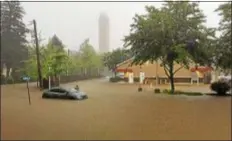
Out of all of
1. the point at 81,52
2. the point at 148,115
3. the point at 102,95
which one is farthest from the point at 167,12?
the point at 148,115

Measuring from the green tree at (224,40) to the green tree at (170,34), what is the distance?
2.03m

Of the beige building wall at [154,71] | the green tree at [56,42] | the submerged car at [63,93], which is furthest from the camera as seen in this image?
the beige building wall at [154,71]

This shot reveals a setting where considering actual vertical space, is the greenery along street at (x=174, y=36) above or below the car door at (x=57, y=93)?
above

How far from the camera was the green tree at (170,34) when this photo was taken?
24641 millimetres

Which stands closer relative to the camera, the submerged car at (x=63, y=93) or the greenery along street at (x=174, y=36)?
the submerged car at (x=63, y=93)

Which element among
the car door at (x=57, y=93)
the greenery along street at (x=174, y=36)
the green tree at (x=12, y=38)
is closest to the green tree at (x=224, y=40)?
the greenery along street at (x=174, y=36)

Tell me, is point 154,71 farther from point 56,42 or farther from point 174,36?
point 56,42

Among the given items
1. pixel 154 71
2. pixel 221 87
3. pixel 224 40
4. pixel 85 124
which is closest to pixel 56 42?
pixel 85 124

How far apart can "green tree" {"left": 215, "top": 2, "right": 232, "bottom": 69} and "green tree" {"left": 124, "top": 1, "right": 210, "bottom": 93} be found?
6.65 feet

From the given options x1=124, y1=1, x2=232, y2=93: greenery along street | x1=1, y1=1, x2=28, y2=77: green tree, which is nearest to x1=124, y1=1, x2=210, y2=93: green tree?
x1=124, y1=1, x2=232, y2=93: greenery along street

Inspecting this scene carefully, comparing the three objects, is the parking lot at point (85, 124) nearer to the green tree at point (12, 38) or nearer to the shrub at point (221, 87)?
the green tree at point (12, 38)

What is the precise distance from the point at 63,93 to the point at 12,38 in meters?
4.85

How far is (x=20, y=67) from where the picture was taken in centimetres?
680

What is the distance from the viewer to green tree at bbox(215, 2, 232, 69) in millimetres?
21688
